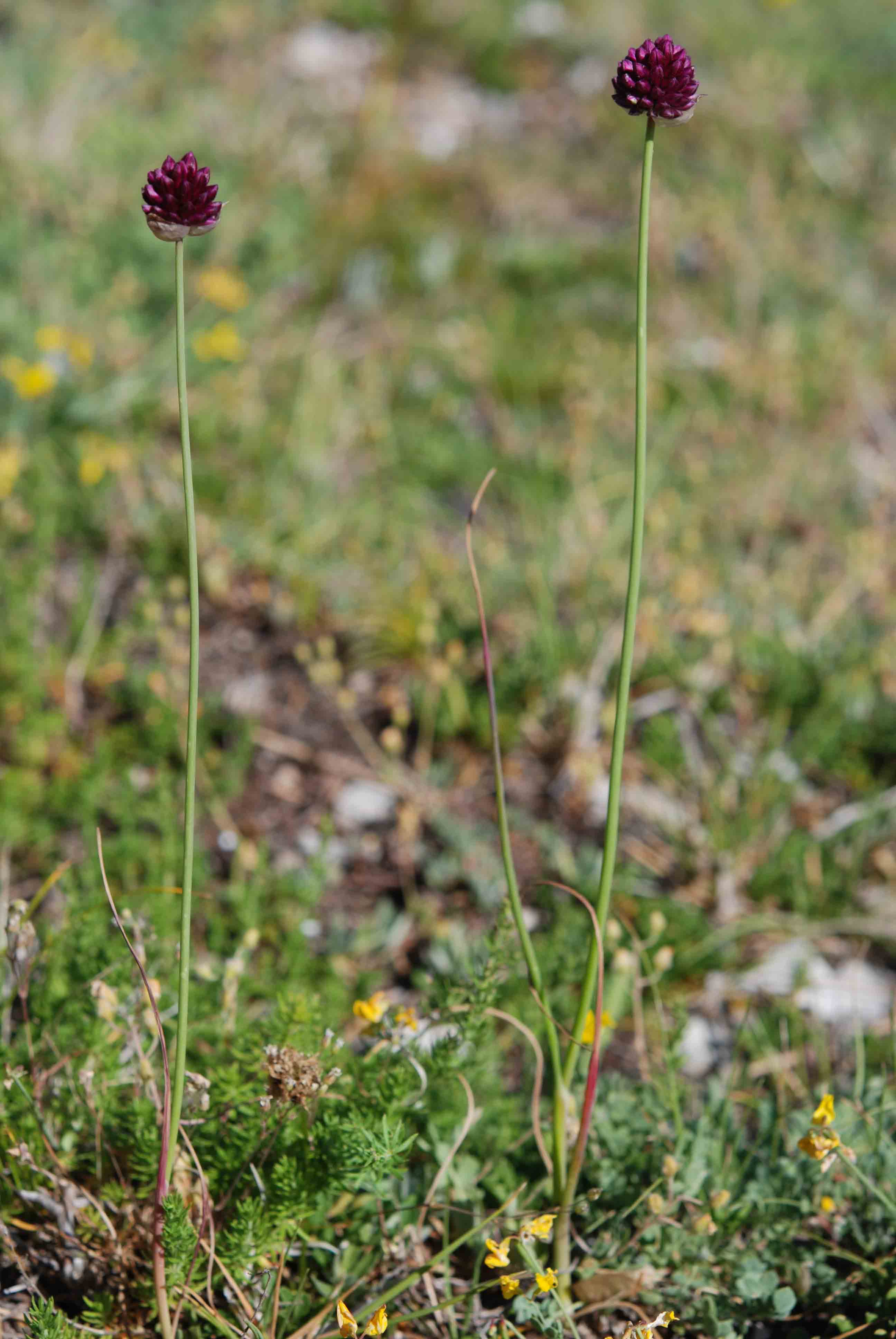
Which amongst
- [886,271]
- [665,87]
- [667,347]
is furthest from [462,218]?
[665,87]

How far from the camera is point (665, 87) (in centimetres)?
108

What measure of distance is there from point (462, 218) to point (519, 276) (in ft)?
2.21

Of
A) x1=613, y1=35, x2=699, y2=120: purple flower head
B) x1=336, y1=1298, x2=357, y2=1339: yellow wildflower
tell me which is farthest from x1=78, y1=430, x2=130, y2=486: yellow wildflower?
x1=336, y1=1298, x2=357, y2=1339: yellow wildflower

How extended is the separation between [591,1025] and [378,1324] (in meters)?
0.55

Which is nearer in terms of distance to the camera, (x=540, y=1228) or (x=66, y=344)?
(x=540, y=1228)

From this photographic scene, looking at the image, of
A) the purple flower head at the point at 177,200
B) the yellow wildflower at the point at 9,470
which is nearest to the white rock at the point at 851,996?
the purple flower head at the point at 177,200

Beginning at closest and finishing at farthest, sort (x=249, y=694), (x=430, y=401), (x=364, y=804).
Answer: (x=364, y=804) < (x=249, y=694) < (x=430, y=401)

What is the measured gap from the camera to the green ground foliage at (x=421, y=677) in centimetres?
142

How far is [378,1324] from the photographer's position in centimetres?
112

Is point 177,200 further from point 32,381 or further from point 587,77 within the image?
point 587,77

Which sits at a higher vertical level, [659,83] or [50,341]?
[659,83]

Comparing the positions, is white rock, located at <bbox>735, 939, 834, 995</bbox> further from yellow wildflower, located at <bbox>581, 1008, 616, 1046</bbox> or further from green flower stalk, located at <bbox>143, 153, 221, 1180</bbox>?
green flower stalk, located at <bbox>143, 153, 221, 1180</bbox>

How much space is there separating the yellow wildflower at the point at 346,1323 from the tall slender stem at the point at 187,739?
0.24 meters

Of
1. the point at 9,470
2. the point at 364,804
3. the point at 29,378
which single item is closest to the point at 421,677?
the point at 364,804
